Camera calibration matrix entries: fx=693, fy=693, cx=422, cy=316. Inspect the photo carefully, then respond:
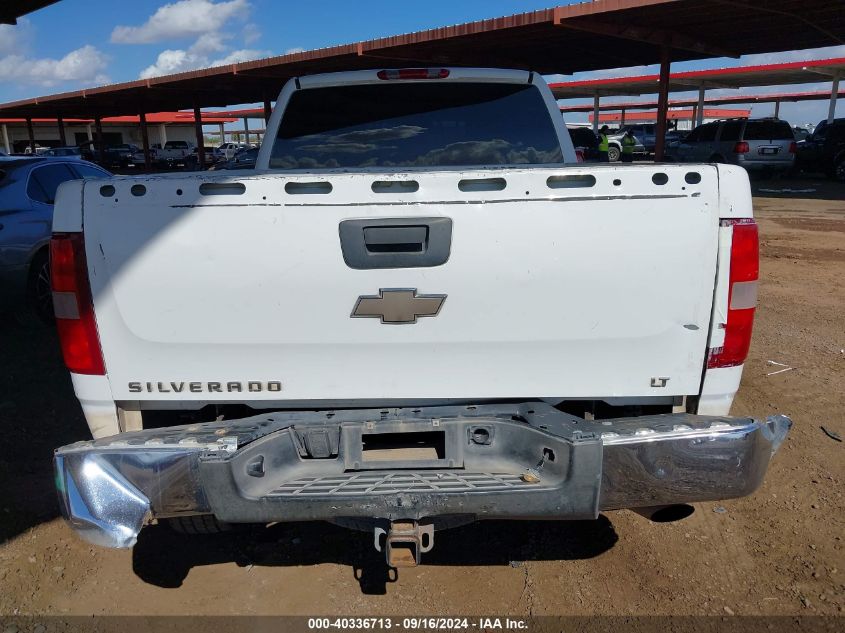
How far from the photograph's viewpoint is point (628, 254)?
2467 millimetres

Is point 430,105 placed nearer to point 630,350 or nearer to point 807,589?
point 630,350

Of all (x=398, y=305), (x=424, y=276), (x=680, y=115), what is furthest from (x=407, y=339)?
A: (x=680, y=115)

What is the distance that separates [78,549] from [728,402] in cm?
313

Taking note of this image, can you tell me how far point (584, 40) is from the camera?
51.2ft

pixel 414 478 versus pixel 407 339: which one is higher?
pixel 407 339

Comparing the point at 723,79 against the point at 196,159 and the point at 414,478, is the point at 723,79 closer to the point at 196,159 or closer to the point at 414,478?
the point at 196,159

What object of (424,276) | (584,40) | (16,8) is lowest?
(424,276)

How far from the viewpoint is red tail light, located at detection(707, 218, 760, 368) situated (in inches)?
96.4

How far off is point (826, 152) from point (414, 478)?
2693cm

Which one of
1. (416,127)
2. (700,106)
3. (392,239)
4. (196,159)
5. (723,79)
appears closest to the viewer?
(392,239)

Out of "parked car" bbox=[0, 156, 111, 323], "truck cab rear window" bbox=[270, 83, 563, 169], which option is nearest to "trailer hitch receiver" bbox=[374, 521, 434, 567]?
"truck cab rear window" bbox=[270, 83, 563, 169]

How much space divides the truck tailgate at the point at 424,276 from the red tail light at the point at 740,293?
7cm

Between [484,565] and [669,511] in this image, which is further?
[484,565]

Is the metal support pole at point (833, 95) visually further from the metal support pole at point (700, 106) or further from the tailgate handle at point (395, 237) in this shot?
the tailgate handle at point (395, 237)
